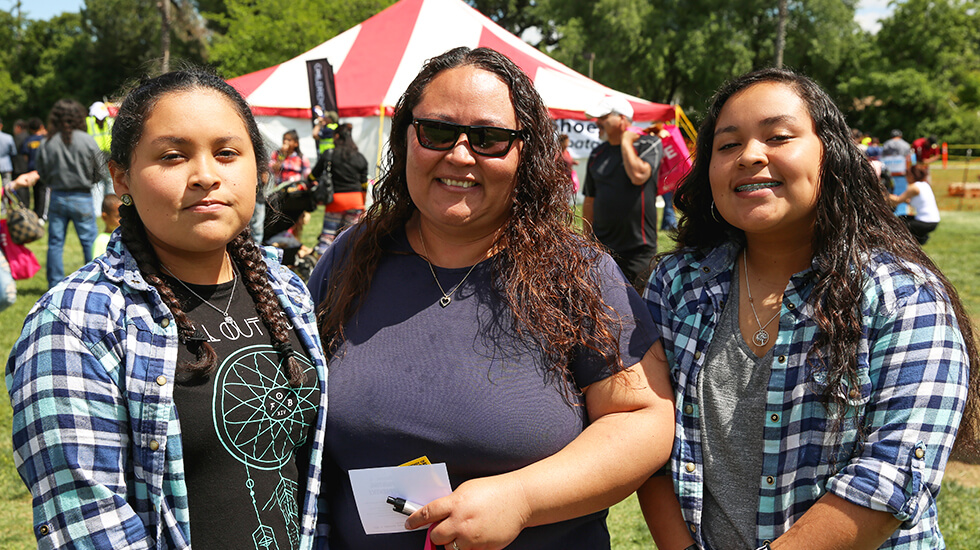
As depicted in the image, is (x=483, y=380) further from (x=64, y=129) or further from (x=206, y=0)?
(x=206, y=0)

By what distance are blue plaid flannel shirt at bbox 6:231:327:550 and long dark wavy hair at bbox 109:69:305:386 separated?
0.05 metres

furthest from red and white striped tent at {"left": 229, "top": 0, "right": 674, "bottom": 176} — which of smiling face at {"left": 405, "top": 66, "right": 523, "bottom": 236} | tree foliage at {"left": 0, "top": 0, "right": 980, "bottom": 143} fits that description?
tree foliage at {"left": 0, "top": 0, "right": 980, "bottom": 143}

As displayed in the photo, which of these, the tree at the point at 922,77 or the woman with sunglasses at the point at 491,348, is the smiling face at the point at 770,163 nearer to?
the woman with sunglasses at the point at 491,348

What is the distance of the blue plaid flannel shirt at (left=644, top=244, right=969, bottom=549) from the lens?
1556 mm

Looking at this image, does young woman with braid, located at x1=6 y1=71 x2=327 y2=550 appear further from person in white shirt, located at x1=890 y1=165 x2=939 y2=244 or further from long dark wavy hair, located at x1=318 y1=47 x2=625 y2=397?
person in white shirt, located at x1=890 y1=165 x2=939 y2=244

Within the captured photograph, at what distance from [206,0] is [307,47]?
70.9 ft

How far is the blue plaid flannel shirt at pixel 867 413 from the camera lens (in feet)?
5.10

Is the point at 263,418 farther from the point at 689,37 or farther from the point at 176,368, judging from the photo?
the point at 689,37

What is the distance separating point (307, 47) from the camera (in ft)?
87.4

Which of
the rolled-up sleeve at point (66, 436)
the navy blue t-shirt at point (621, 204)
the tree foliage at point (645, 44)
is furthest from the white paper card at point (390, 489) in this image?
the tree foliage at point (645, 44)

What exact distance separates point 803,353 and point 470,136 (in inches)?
37.8

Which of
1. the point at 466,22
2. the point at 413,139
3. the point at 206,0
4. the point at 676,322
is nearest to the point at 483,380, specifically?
the point at 676,322

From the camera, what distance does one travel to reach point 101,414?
142 cm

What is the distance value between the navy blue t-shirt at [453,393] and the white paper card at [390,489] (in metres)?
0.03
